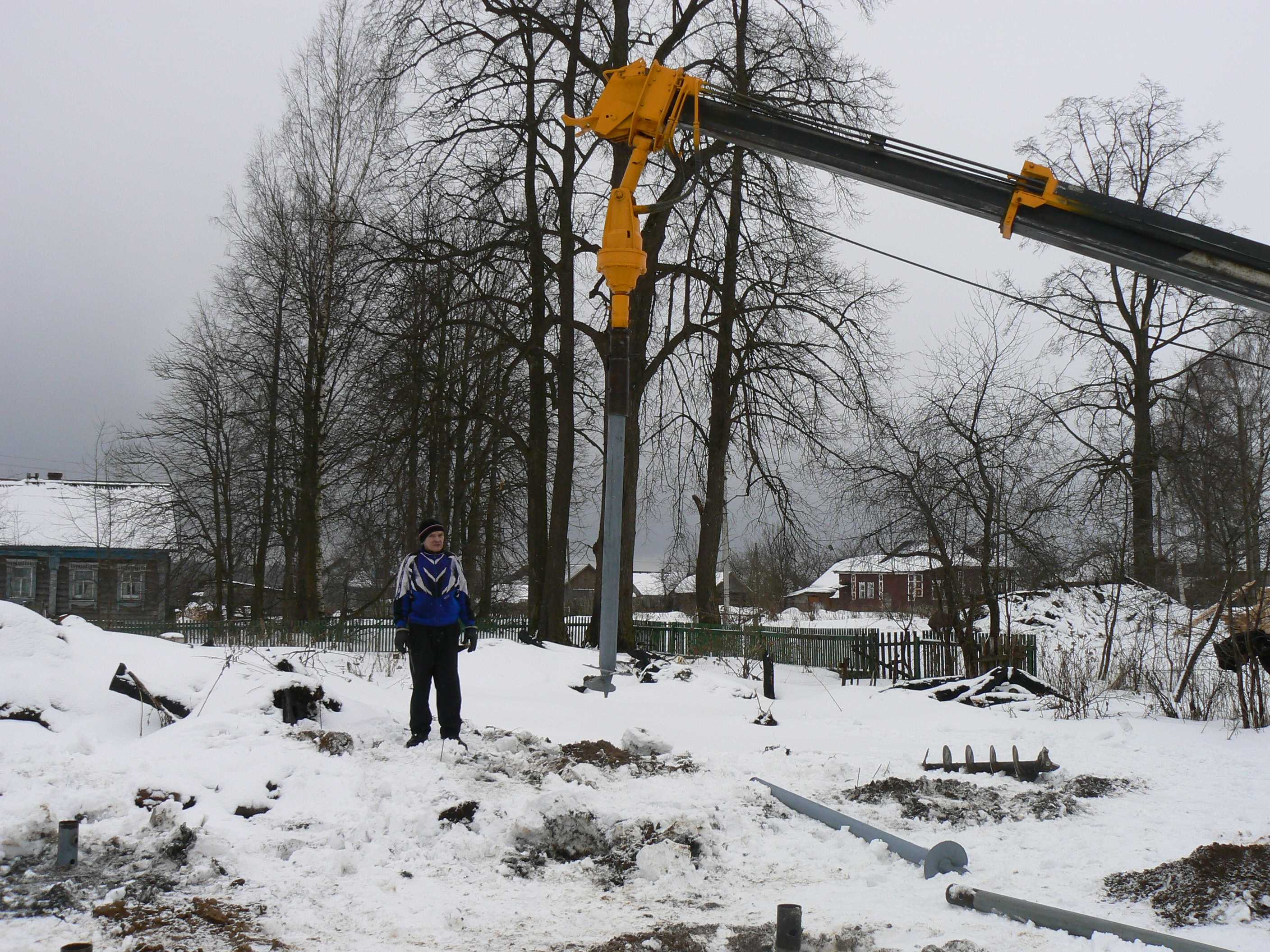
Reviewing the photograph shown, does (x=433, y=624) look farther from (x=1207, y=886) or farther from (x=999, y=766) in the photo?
(x=1207, y=886)

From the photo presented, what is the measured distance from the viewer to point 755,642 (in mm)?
17188

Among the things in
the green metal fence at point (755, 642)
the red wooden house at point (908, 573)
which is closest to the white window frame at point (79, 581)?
the green metal fence at point (755, 642)

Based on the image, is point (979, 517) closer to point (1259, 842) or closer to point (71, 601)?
point (1259, 842)

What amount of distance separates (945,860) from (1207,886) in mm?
1311

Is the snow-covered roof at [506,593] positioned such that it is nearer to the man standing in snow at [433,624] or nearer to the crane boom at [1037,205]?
the man standing in snow at [433,624]

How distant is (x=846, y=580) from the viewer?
48469 millimetres

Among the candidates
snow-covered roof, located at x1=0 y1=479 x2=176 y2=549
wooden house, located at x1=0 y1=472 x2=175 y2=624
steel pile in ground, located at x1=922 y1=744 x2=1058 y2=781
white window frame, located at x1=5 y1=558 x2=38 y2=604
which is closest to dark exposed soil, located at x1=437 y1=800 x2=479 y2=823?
steel pile in ground, located at x1=922 y1=744 x2=1058 y2=781

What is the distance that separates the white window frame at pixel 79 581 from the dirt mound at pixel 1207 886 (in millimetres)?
40044

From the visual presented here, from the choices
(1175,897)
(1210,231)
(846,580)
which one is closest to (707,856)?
(1175,897)

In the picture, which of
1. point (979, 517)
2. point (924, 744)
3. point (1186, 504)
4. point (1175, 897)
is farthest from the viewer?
point (979, 517)

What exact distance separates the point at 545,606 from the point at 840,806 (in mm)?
12803

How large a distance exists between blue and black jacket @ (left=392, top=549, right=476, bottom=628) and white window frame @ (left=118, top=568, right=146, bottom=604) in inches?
1172

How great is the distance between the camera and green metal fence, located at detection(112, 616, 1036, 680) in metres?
15.8

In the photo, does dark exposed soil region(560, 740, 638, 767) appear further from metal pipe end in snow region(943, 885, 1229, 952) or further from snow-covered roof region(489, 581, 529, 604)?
snow-covered roof region(489, 581, 529, 604)
